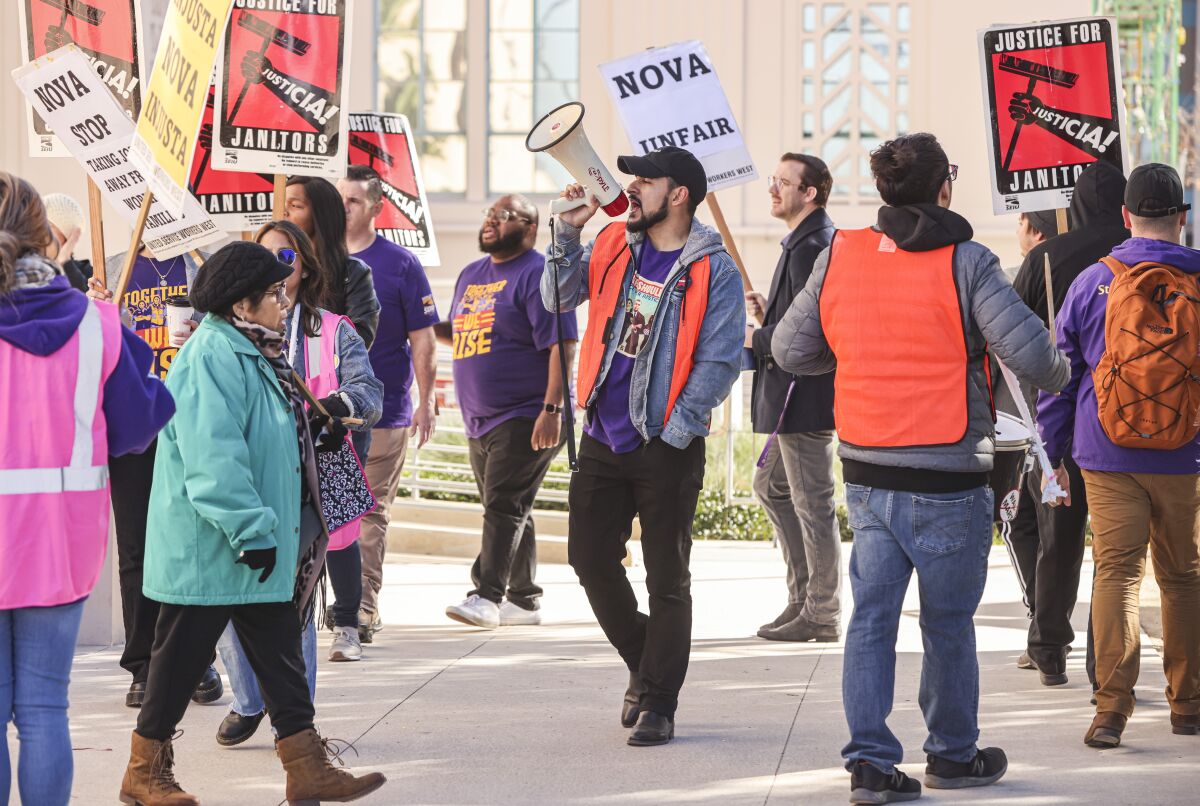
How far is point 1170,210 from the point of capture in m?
5.91

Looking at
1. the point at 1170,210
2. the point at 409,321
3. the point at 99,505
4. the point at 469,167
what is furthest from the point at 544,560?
the point at 469,167

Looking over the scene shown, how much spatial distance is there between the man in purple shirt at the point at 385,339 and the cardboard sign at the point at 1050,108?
2.71 m

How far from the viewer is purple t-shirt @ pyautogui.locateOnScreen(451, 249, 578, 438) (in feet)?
27.0

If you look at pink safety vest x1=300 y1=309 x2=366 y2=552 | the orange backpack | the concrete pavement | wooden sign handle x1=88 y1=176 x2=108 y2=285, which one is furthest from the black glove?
the orange backpack

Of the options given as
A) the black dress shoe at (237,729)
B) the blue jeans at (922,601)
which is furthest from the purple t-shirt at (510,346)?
the blue jeans at (922,601)

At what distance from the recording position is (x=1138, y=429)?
18.9 feet

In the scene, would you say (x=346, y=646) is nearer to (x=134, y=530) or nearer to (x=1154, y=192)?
(x=134, y=530)

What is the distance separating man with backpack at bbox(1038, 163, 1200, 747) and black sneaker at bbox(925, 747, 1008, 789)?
679mm

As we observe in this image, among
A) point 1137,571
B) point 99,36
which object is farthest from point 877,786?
point 99,36

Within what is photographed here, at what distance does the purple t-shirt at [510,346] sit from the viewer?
8.22 m

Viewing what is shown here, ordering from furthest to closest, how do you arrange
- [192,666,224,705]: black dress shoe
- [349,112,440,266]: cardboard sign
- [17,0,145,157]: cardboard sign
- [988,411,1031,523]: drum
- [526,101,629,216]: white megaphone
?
[349,112,440,266]: cardboard sign, [17,0,145,157]: cardboard sign, [988,411,1031,523]: drum, [192,666,224,705]: black dress shoe, [526,101,629,216]: white megaphone

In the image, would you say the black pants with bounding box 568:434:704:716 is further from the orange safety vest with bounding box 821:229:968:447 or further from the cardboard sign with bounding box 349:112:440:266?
the cardboard sign with bounding box 349:112:440:266

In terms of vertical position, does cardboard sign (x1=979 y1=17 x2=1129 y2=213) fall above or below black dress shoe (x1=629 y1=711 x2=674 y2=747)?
above

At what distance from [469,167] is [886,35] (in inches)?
198
